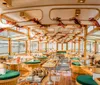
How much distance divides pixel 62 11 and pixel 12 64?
379 centimetres

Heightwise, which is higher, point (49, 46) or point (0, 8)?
point (0, 8)

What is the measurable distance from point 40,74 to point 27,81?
92cm

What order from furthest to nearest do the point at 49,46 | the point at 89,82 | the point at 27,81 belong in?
the point at 49,46 < the point at 27,81 < the point at 89,82

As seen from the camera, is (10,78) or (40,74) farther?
(40,74)

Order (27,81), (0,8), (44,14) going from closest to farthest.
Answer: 1. (0,8)
2. (44,14)
3. (27,81)

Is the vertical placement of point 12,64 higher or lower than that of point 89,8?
lower

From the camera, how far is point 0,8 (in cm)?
361

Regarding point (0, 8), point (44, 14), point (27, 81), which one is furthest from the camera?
point (27, 81)

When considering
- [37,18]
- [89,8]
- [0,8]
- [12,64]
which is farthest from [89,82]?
[12,64]

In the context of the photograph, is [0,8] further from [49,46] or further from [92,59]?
[49,46]

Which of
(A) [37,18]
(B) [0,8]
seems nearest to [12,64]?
(A) [37,18]

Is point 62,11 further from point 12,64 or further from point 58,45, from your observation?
point 58,45

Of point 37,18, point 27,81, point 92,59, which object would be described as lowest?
point 27,81

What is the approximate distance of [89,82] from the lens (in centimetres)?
326
